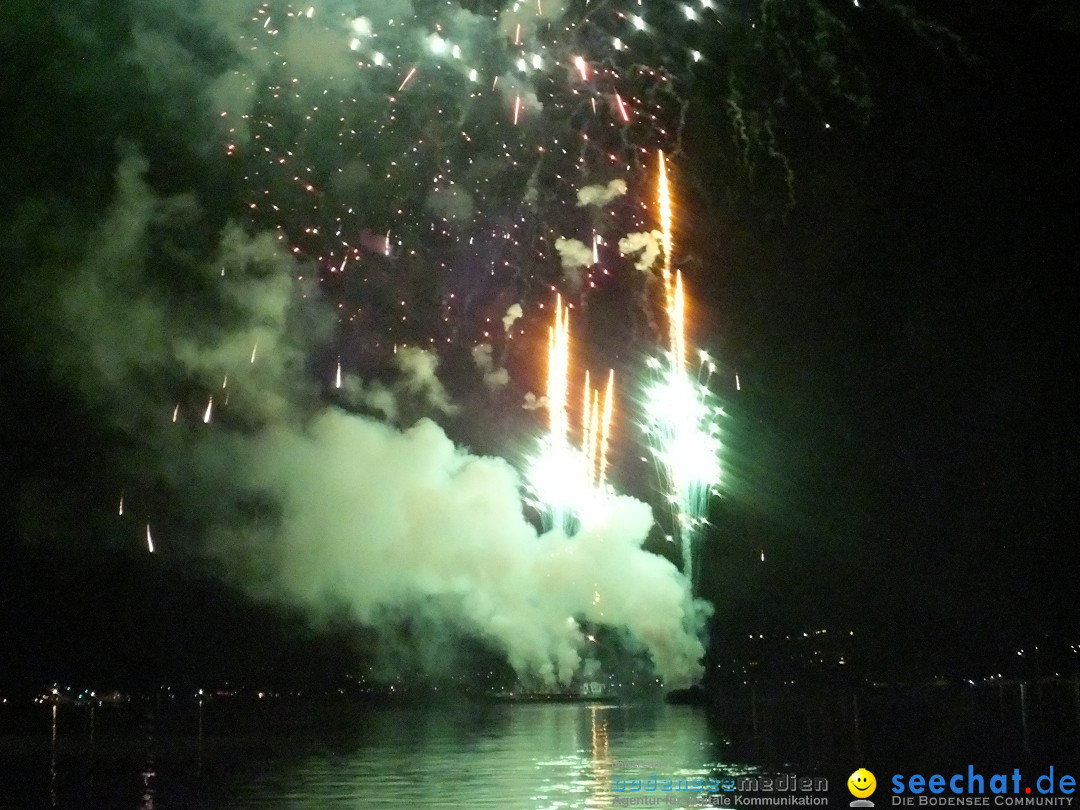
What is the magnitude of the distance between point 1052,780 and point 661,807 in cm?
589

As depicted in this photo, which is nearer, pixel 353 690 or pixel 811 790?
pixel 811 790

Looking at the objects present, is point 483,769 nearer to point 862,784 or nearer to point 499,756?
point 499,756

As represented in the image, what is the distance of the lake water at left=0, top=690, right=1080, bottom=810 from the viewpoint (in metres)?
18.0

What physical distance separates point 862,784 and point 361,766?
11.2 metres

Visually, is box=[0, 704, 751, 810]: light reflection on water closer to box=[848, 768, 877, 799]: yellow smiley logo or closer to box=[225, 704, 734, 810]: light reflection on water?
box=[225, 704, 734, 810]: light reflection on water

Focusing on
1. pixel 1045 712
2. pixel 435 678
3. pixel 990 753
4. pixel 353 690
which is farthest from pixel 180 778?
pixel 353 690

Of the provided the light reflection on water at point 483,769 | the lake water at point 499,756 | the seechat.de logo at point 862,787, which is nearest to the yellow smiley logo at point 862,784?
the seechat.de logo at point 862,787

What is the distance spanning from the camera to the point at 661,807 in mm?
14984

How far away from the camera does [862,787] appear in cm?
1579

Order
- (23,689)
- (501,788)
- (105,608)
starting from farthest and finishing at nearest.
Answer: (23,689), (105,608), (501,788)

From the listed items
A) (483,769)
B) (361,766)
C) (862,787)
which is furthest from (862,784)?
(361,766)

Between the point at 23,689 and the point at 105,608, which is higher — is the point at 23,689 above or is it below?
below

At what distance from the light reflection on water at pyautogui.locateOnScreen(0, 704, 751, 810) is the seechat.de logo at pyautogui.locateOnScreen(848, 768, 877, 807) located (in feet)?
9.92

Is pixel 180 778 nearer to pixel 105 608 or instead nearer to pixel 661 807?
A: pixel 661 807
